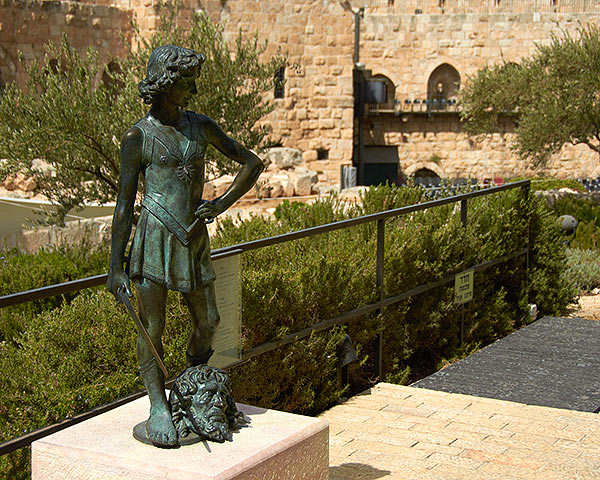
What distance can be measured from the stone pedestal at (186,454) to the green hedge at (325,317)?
3.32ft

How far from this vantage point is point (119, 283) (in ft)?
10.6

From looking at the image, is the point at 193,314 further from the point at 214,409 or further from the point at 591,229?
the point at 591,229

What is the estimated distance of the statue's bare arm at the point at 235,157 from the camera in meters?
3.38

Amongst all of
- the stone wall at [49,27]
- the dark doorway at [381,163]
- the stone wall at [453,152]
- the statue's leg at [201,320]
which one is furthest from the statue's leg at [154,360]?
the stone wall at [453,152]

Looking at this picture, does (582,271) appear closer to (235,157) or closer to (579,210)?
(579,210)

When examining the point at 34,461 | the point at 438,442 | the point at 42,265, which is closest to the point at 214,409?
the point at 34,461

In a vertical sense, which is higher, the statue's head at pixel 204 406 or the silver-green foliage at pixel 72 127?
the silver-green foliage at pixel 72 127

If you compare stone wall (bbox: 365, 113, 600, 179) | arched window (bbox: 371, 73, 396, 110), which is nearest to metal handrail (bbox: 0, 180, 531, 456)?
stone wall (bbox: 365, 113, 600, 179)

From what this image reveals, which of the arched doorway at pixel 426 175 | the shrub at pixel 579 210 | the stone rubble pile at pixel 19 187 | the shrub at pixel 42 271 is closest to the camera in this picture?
the shrub at pixel 42 271

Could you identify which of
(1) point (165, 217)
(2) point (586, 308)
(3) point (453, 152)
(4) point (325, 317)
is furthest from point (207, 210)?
(3) point (453, 152)

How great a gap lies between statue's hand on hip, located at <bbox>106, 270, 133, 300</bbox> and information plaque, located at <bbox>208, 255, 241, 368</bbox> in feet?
3.62

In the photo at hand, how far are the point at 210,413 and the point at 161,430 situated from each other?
0.19 meters

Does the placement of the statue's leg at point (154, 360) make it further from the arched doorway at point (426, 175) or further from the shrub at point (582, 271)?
the arched doorway at point (426, 175)

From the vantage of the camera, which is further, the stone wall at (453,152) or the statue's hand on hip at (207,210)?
the stone wall at (453,152)
